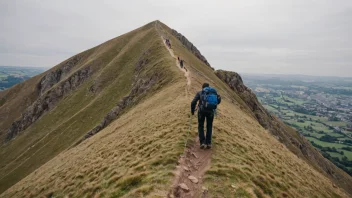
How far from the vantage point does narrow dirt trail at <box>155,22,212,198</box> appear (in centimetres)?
1173

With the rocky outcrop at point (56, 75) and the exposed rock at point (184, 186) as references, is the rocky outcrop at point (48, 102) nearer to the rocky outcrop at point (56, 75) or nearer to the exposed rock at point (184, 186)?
the rocky outcrop at point (56, 75)

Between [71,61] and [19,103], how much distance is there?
103ft

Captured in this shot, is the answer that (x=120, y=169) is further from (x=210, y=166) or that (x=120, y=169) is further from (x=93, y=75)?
(x=93, y=75)

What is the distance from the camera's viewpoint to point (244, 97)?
75.5 meters

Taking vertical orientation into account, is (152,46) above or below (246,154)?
above

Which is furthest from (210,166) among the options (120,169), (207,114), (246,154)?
(120,169)

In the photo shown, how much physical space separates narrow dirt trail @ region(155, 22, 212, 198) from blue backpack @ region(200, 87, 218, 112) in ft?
9.37

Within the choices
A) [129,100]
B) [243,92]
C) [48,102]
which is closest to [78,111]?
[129,100]

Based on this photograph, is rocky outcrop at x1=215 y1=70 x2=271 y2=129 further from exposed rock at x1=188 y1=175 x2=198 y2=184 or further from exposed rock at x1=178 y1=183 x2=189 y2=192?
exposed rock at x1=178 y1=183 x2=189 y2=192

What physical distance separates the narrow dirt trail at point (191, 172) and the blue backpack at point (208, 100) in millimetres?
2855

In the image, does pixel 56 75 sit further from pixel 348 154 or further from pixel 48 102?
pixel 348 154

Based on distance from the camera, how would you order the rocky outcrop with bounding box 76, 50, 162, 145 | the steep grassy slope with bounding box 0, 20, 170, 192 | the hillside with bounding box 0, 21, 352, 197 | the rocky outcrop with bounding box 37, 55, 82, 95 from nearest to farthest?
the hillside with bounding box 0, 21, 352, 197 → the rocky outcrop with bounding box 76, 50, 162, 145 → the steep grassy slope with bounding box 0, 20, 170, 192 → the rocky outcrop with bounding box 37, 55, 82, 95

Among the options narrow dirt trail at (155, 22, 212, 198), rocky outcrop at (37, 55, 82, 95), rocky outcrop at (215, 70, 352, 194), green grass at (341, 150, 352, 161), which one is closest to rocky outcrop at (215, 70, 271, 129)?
rocky outcrop at (215, 70, 352, 194)

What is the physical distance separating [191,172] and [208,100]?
4693mm
